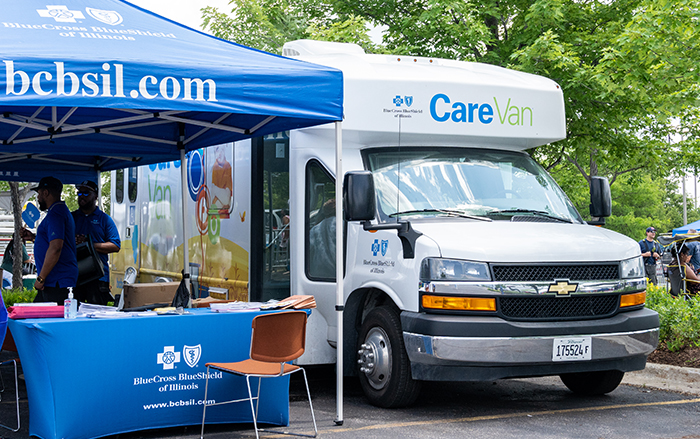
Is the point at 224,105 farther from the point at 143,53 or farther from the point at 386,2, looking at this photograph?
the point at 386,2

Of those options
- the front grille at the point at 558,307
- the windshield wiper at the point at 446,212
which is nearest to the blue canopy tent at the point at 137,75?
the windshield wiper at the point at 446,212

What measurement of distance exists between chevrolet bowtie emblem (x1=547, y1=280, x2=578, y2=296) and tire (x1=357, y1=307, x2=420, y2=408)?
3.97 feet

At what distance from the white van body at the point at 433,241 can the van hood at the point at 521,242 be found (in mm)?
15

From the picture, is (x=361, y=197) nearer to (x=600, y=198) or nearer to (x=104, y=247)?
(x=600, y=198)

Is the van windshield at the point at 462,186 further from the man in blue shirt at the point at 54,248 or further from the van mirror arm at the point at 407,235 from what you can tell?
the man in blue shirt at the point at 54,248

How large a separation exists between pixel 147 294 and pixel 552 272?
13.3 feet

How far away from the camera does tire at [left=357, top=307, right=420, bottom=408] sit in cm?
605

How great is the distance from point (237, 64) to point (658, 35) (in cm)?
631

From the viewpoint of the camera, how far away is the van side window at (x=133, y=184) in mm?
10788

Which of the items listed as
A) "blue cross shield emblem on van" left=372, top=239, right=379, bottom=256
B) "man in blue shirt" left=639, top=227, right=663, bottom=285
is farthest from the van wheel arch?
"man in blue shirt" left=639, top=227, right=663, bottom=285

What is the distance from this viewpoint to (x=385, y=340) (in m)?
6.22

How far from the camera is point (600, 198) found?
24.2 ft

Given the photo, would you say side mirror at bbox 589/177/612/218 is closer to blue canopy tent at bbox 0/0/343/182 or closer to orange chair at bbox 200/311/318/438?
blue canopy tent at bbox 0/0/343/182

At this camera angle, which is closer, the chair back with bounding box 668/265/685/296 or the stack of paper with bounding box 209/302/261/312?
the stack of paper with bounding box 209/302/261/312
